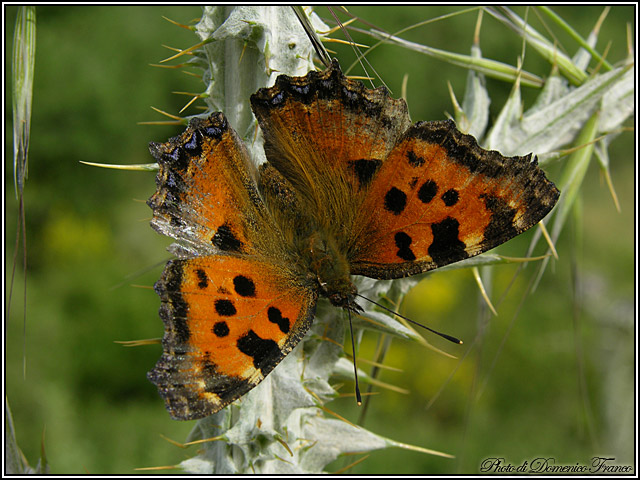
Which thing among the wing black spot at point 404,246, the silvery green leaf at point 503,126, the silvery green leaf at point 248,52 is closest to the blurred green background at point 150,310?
the silvery green leaf at point 503,126

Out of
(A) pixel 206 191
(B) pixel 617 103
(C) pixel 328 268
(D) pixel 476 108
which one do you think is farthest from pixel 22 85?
(B) pixel 617 103

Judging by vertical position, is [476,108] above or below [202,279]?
above

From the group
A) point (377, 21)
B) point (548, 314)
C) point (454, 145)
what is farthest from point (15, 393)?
point (377, 21)

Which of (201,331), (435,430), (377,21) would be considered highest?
(377,21)

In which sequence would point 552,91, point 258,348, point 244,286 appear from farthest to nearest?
1. point 552,91
2. point 244,286
3. point 258,348

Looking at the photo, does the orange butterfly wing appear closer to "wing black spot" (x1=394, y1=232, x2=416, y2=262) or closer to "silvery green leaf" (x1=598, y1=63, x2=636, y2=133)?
"wing black spot" (x1=394, y1=232, x2=416, y2=262)

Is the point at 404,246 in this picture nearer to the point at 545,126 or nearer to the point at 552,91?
the point at 545,126

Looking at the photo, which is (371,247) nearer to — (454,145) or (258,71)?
(454,145)
